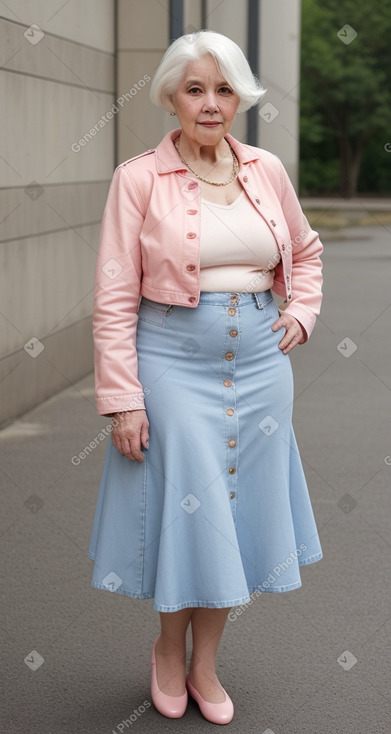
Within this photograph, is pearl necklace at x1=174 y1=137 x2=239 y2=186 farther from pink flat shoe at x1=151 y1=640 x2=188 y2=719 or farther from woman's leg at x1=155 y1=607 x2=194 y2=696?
pink flat shoe at x1=151 y1=640 x2=188 y2=719

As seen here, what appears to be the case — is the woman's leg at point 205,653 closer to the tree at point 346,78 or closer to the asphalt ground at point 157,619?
the asphalt ground at point 157,619

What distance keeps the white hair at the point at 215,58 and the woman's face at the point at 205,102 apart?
2 cm

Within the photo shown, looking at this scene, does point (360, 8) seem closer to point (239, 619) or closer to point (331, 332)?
point (331, 332)

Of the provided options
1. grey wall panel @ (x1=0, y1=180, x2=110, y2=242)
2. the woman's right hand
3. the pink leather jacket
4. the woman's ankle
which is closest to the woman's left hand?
the pink leather jacket

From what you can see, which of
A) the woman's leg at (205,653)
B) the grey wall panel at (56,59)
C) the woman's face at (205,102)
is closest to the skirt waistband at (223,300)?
the woman's face at (205,102)

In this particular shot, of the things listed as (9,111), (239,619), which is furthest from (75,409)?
(239,619)

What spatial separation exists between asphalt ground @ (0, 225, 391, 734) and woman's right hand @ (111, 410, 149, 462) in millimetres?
873

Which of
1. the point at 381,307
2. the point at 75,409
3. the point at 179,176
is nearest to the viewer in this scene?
the point at 179,176

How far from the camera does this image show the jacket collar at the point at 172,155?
3.28m

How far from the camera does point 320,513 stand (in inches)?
226

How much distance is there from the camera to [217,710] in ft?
11.7

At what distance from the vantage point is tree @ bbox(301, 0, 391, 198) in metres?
48.8

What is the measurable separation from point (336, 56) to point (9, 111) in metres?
44.5

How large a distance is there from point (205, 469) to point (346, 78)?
48.4 metres
